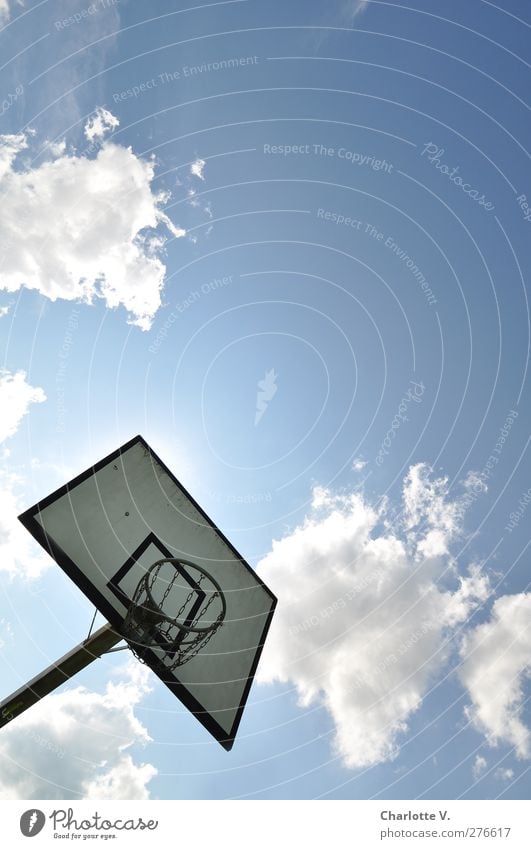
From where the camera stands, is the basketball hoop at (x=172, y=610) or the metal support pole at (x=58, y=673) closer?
the basketball hoop at (x=172, y=610)

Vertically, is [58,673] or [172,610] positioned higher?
[172,610]

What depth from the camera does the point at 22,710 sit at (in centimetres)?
564

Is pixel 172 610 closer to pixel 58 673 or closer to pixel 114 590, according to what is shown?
pixel 114 590

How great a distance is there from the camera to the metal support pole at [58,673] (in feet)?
18.2

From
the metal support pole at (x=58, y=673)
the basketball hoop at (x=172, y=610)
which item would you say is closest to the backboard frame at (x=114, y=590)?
the basketball hoop at (x=172, y=610)

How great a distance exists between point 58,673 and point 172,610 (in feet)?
5.33

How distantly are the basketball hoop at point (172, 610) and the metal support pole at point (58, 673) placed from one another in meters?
0.36

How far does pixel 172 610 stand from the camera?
247 inches

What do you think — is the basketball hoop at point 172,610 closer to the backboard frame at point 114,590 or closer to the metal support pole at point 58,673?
the backboard frame at point 114,590

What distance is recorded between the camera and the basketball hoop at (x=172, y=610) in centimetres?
542

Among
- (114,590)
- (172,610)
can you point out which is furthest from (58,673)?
(172,610)
